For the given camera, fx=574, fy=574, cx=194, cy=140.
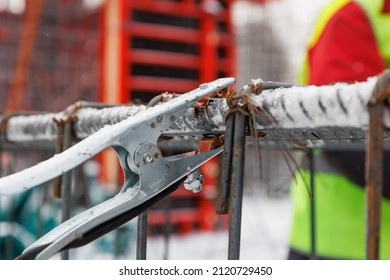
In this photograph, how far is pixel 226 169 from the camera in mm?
645

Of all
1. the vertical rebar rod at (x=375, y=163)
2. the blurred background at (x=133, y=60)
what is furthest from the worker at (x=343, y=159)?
the blurred background at (x=133, y=60)

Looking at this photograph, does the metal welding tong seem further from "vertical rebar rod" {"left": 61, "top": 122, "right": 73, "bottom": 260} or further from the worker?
the worker

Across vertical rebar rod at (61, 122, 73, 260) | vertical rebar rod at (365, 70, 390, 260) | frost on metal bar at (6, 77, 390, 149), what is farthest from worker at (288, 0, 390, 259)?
vertical rebar rod at (365, 70, 390, 260)

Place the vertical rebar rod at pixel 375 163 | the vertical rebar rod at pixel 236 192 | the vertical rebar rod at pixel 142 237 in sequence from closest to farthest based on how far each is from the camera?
the vertical rebar rod at pixel 375 163, the vertical rebar rod at pixel 236 192, the vertical rebar rod at pixel 142 237

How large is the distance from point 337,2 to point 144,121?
4.17ft

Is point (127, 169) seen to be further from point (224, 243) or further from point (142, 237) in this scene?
point (224, 243)

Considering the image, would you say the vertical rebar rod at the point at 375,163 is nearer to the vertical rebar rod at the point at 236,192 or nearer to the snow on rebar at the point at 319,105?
the snow on rebar at the point at 319,105

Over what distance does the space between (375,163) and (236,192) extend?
16 cm

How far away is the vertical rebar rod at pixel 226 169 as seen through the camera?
2.08ft

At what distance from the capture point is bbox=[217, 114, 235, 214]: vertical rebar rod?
63 cm

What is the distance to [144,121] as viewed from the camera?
622 mm

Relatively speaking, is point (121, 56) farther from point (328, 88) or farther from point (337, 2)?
point (328, 88)
